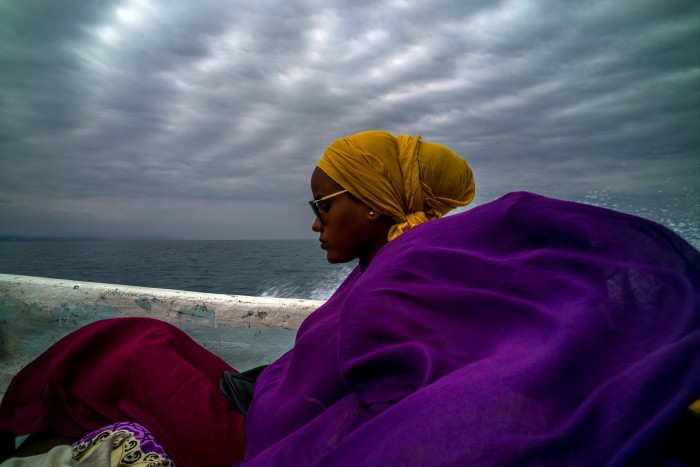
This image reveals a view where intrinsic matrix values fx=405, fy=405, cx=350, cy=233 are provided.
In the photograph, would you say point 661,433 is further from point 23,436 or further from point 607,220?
point 23,436

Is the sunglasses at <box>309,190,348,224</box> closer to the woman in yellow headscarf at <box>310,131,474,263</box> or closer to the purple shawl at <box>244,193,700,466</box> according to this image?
the woman in yellow headscarf at <box>310,131,474,263</box>

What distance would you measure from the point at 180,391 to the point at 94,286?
187 centimetres

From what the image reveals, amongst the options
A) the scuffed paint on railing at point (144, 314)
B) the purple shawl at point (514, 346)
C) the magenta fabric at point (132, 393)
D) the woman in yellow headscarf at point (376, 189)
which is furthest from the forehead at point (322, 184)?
the scuffed paint on railing at point (144, 314)

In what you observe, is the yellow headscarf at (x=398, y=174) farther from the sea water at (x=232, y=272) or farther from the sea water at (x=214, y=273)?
the sea water at (x=214, y=273)

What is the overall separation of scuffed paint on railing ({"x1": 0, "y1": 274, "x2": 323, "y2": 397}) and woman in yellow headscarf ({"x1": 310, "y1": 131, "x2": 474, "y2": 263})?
4.08ft

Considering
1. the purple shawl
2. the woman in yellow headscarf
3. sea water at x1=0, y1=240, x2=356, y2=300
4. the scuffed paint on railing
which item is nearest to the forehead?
the woman in yellow headscarf

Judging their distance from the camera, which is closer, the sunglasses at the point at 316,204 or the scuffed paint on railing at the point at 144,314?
the sunglasses at the point at 316,204

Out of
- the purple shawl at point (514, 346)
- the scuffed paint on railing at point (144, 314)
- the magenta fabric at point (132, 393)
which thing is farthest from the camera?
the scuffed paint on railing at point (144, 314)

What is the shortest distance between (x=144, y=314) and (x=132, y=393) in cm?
144

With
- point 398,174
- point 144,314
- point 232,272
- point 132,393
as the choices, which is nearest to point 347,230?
point 398,174

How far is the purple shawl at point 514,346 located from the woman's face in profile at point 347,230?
38cm

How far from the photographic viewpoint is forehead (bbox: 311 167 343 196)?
1475 mm

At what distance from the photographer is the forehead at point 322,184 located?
4.84 feet

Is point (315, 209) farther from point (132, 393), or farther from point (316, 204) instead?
point (132, 393)
